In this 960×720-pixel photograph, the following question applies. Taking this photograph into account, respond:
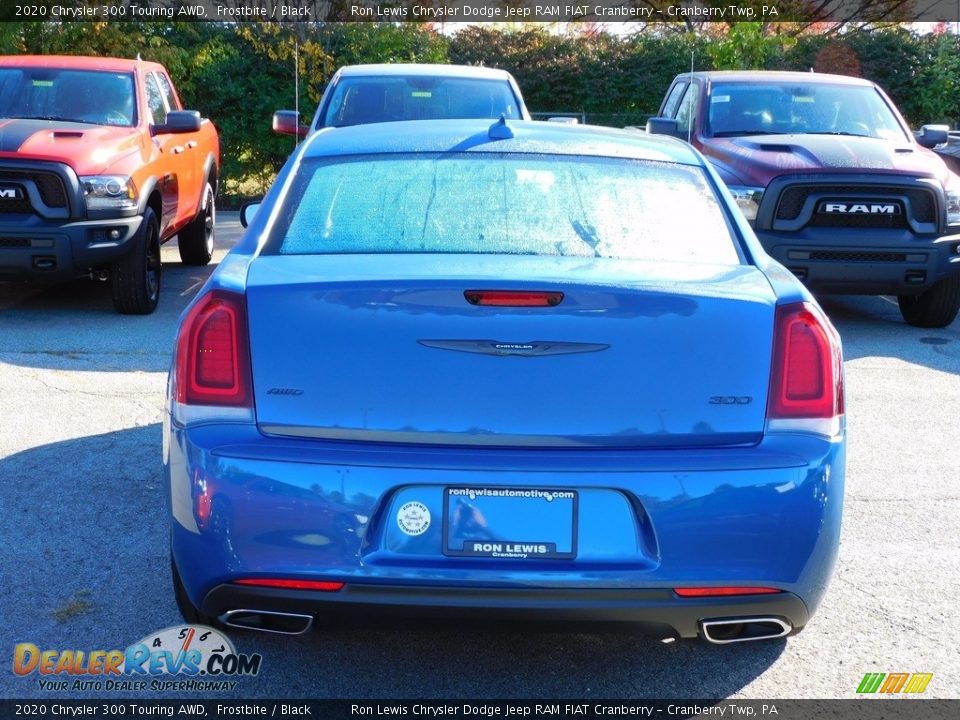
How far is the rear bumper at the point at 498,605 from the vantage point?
3.04 meters

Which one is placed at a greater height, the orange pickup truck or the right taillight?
the right taillight

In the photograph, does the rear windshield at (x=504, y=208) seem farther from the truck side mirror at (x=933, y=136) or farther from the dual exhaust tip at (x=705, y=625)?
the truck side mirror at (x=933, y=136)

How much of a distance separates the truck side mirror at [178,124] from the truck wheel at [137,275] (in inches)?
31.3

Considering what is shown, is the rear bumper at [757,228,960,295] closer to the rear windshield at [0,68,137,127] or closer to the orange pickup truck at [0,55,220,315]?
the orange pickup truck at [0,55,220,315]

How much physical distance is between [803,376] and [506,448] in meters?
0.82

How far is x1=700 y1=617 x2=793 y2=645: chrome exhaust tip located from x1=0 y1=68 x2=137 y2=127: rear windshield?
756cm

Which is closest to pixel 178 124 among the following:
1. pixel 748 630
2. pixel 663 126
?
pixel 663 126

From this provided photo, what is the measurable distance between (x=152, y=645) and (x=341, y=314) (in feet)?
4.22

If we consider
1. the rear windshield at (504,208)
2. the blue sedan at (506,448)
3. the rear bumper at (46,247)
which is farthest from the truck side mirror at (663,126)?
the blue sedan at (506,448)

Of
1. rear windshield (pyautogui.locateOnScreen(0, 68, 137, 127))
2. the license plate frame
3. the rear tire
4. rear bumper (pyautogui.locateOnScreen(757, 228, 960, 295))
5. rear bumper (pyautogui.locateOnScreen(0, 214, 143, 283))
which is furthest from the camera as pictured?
rear windshield (pyautogui.locateOnScreen(0, 68, 137, 127))

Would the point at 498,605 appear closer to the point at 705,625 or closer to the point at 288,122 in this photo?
the point at 705,625

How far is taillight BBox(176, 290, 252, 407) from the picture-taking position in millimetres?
3164

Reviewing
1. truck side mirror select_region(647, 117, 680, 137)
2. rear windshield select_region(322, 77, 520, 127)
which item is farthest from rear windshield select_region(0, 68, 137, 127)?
truck side mirror select_region(647, 117, 680, 137)

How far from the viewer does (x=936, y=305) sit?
947cm
